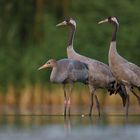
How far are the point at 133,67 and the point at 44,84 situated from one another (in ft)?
28.9

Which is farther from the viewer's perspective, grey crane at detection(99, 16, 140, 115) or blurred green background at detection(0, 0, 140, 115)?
blurred green background at detection(0, 0, 140, 115)

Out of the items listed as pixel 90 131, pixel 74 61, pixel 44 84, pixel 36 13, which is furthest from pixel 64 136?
pixel 36 13

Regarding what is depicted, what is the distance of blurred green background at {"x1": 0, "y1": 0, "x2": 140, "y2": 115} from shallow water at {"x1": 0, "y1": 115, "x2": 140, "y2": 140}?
8.97 m

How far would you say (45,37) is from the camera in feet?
96.5

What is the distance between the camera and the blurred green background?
28.8 metres

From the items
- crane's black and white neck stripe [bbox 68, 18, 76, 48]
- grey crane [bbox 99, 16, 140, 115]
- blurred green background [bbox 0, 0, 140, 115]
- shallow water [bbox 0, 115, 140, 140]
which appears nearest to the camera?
shallow water [bbox 0, 115, 140, 140]

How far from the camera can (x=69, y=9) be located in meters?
29.8

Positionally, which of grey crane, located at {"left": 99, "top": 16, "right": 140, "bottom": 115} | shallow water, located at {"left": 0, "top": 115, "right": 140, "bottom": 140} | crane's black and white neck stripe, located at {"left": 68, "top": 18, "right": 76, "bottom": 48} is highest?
crane's black and white neck stripe, located at {"left": 68, "top": 18, "right": 76, "bottom": 48}

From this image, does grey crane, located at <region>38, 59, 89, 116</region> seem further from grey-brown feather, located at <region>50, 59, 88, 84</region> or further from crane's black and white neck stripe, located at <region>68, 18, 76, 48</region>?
crane's black and white neck stripe, located at <region>68, 18, 76, 48</region>

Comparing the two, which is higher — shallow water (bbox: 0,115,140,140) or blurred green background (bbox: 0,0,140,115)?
blurred green background (bbox: 0,0,140,115)

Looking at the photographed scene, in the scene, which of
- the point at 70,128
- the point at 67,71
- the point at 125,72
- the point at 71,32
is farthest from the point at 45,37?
the point at 70,128

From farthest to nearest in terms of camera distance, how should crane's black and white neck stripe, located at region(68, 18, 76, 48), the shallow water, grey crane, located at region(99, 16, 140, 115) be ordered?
crane's black and white neck stripe, located at region(68, 18, 76, 48)
grey crane, located at region(99, 16, 140, 115)
the shallow water

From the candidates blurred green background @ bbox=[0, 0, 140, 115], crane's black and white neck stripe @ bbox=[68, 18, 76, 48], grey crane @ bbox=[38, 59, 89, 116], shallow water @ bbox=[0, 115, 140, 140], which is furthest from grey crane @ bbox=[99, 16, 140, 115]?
blurred green background @ bbox=[0, 0, 140, 115]

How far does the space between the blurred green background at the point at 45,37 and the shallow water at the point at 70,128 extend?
8.97m
